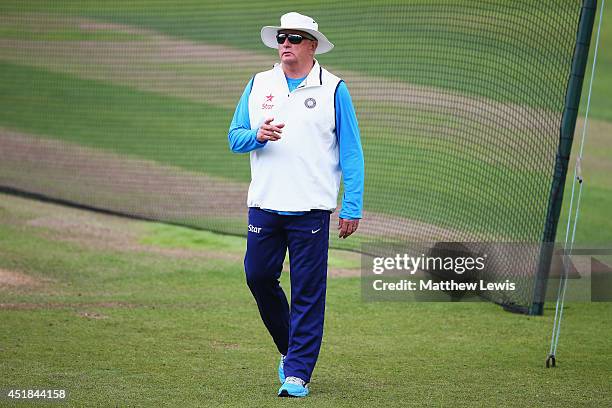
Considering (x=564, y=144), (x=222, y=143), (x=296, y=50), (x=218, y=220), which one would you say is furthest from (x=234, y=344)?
(x=222, y=143)

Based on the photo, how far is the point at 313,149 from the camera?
6.01 m

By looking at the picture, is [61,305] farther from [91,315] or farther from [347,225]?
[347,225]

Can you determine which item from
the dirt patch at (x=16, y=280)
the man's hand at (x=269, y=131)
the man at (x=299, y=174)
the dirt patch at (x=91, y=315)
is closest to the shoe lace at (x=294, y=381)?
the man at (x=299, y=174)

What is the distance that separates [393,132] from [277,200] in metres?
10.5

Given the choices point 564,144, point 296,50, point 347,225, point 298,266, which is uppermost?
point 296,50

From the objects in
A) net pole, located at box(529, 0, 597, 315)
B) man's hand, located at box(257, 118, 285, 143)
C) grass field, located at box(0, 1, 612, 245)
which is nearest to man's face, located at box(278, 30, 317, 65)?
man's hand, located at box(257, 118, 285, 143)

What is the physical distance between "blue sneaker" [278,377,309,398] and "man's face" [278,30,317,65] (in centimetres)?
179

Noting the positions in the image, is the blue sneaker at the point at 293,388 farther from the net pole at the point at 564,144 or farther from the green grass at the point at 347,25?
the green grass at the point at 347,25

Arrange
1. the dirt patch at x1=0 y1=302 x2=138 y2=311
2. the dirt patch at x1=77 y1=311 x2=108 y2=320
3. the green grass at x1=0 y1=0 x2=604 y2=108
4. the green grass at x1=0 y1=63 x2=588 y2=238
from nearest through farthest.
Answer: the dirt patch at x1=77 y1=311 x2=108 y2=320
the dirt patch at x1=0 y1=302 x2=138 y2=311
the green grass at x1=0 y1=63 x2=588 y2=238
the green grass at x1=0 y1=0 x2=604 y2=108

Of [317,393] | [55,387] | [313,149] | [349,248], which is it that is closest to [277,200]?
[313,149]

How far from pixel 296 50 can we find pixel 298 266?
1.23 m

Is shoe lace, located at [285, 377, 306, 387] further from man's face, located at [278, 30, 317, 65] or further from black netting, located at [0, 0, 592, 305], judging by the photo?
black netting, located at [0, 0, 592, 305]

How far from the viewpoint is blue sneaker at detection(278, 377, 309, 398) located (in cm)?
592

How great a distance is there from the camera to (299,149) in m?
5.99
